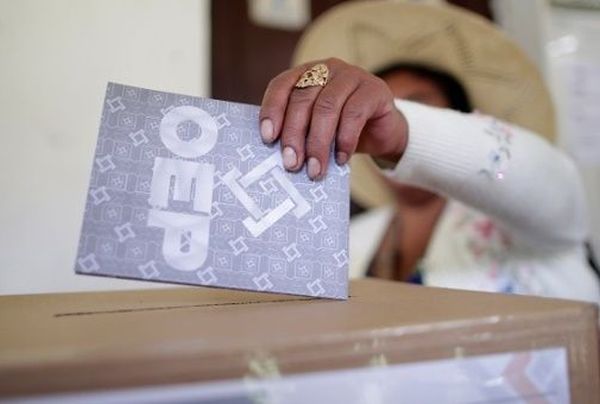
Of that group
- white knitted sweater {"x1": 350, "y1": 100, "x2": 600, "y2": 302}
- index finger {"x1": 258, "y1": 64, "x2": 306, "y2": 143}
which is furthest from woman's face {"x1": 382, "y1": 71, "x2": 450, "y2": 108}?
index finger {"x1": 258, "y1": 64, "x2": 306, "y2": 143}

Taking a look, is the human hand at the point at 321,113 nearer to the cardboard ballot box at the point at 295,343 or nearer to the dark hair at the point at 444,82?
the cardboard ballot box at the point at 295,343

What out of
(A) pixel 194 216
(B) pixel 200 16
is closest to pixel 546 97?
(B) pixel 200 16

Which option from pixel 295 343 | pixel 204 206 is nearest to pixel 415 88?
pixel 204 206

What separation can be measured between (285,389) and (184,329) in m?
0.06

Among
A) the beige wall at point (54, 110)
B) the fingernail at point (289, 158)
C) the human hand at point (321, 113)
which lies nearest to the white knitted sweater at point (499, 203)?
the human hand at point (321, 113)

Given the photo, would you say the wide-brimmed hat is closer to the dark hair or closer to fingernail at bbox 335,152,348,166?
the dark hair

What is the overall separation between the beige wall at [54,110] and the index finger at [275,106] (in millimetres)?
467

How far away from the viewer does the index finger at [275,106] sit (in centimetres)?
41

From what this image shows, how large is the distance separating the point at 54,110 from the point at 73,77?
0.07 m

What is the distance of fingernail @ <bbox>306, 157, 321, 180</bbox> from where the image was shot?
0.41 m

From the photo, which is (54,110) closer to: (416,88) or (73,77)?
(73,77)

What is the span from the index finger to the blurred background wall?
0.48 metres

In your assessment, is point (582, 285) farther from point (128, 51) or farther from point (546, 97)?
point (128, 51)

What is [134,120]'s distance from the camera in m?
0.38
